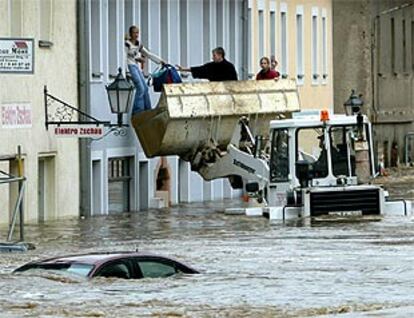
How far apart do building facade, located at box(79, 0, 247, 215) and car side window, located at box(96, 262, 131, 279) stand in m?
21.6

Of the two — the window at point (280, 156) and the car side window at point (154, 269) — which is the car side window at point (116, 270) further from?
the window at point (280, 156)

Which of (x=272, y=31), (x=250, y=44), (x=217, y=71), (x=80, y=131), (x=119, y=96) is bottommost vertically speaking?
(x=80, y=131)

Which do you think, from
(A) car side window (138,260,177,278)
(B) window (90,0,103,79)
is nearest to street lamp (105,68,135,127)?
(B) window (90,0,103,79)

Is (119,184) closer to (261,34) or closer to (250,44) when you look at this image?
(250,44)

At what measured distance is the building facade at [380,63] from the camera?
68000 millimetres

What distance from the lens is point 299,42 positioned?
205ft

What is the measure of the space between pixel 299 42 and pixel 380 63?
8.99 meters

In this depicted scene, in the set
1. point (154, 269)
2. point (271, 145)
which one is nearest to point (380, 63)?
Result: point (271, 145)

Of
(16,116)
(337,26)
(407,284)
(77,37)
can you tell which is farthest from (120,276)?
(337,26)

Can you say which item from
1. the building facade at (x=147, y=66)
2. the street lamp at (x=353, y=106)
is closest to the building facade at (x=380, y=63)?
the building facade at (x=147, y=66)

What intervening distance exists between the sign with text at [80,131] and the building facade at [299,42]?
1631 centimetres

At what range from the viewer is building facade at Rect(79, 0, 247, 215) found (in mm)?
44719

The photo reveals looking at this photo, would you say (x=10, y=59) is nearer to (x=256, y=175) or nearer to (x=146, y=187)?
(x=256, y=175)

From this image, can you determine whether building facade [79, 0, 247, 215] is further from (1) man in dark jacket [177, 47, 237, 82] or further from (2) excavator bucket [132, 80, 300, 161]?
(1) man in dark jacket [177, 47, 237, 82]
